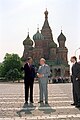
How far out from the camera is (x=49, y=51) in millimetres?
102625

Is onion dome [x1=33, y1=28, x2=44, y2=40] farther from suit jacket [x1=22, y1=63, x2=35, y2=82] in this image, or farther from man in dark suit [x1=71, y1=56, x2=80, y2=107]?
man in dark suit [x1=71, y1=56, x2=80, y2=107]

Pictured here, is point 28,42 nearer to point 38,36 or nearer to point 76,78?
point 38,36

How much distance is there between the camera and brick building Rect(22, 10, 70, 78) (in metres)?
101

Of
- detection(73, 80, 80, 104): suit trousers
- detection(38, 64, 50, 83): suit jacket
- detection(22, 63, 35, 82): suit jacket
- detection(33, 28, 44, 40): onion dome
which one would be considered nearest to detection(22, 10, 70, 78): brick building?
detection(33, 28, 44, 40): onion dome

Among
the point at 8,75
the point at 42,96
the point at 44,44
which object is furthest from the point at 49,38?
the point at 42,96

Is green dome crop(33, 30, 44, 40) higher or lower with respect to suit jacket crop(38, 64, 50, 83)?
higher

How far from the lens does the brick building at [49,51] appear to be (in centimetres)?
10069

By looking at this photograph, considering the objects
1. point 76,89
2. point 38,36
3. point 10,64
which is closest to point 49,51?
point 38,36

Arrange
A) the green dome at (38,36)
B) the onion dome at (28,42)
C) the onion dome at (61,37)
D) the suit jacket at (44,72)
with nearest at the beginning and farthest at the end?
the suit jacket at (44,72)
the green dome at (38,36)
the onion dome at (28,42)
the onion dome at (61,37)

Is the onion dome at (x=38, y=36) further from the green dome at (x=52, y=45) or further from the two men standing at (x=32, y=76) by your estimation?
the two men standing at (x=32, y=76)

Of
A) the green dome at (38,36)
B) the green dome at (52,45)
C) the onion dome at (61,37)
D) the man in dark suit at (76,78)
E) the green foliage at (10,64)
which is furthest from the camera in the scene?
the onion dome at (61,37)

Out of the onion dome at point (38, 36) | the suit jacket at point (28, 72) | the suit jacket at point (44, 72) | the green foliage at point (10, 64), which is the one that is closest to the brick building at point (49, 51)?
the onion dome at point (38, 36)

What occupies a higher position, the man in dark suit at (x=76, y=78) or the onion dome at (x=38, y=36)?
the onion dome at (x=38, y=36)

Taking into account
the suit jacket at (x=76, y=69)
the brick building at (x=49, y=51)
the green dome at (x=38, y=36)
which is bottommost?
the suit jacket at (x=76, y=69)
